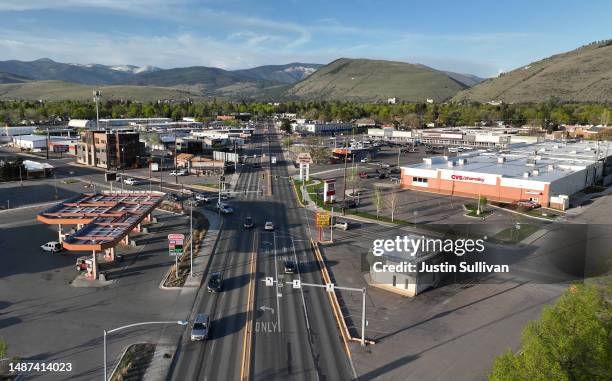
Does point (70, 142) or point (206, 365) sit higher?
point (70, 142)

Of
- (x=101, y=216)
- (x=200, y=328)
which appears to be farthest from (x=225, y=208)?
(x=200, y=328)

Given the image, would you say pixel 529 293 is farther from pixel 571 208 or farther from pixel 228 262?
pixel 571 208

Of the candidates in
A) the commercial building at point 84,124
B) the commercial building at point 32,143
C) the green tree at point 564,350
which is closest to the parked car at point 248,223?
the green tree at point 564,350

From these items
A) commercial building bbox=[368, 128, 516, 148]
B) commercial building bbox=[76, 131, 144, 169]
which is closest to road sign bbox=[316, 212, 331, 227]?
commercial building bbox=[76, 131, 144, 169]

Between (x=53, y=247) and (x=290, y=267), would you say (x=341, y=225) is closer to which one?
(x=290, y=267)

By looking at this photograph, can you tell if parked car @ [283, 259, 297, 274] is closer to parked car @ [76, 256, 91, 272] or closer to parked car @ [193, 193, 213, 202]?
parked car @ [76, 256, 91, 272]

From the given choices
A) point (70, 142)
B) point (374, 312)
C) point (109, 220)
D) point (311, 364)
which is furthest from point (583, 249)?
point (70, 142)

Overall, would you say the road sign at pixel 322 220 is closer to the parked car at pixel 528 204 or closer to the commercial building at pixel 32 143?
the parked car at pixel 528 204
